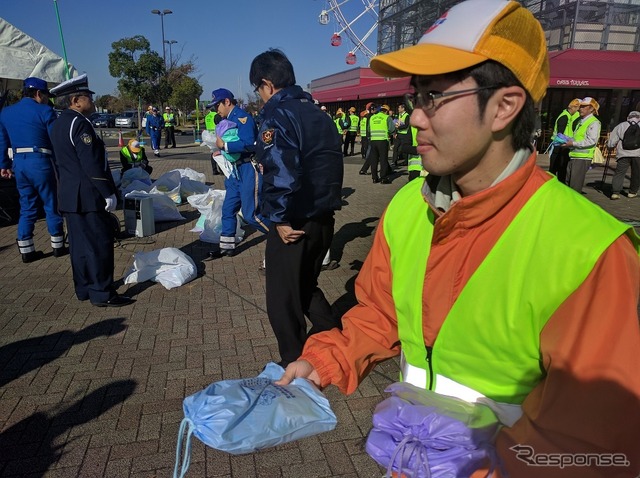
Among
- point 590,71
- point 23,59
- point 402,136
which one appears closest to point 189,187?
point 23,59

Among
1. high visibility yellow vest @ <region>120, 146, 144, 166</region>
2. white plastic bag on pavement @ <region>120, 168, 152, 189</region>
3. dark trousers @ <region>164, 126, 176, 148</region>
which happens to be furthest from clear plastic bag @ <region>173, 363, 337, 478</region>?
dark trousers @ <region>164, 126, 176, 148</region>

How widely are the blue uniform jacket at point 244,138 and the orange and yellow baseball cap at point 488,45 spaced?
4.22 meters

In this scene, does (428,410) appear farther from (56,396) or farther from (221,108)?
(221,108)

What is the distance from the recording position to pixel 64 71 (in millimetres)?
8781

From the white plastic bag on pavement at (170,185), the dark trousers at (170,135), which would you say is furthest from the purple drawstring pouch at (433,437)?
the dark trousers at (170,135)

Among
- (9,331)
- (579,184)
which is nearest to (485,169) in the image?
(9,331)

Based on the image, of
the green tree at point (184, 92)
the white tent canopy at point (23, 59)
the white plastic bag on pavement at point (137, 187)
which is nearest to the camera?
the white tent canopy at point (23, 59)

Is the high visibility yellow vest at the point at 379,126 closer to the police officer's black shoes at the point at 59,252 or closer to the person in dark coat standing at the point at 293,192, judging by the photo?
the police officer's black shoes at the point at 59,252

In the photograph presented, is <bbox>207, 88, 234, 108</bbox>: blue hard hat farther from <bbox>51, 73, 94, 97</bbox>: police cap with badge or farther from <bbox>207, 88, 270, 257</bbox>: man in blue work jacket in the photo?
<bbox>51, 73, 94, 97</bbox>: police cap with badge

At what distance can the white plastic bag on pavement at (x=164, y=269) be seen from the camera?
17.3ft

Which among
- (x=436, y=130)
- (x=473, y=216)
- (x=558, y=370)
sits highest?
(x=436, y=130)

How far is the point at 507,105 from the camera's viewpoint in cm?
113

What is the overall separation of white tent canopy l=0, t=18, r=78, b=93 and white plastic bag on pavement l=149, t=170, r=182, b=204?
2.60 meters

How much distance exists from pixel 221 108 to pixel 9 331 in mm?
3854
